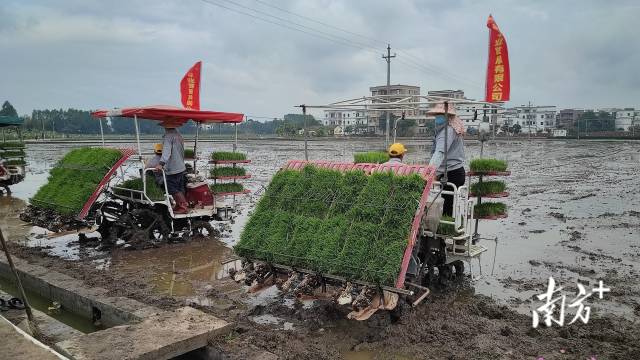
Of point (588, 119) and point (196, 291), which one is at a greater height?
point (588, 119)

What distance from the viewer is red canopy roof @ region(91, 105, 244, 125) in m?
8.40

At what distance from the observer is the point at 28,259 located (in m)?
8.03

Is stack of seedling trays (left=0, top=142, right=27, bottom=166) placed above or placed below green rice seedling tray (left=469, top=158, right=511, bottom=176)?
below

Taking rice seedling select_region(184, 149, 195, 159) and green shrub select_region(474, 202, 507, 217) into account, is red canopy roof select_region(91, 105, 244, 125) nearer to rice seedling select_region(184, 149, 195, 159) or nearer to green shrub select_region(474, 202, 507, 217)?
rice seedling select_region(184, 149, 195, 159)

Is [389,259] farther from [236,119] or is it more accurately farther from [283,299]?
[236,119]

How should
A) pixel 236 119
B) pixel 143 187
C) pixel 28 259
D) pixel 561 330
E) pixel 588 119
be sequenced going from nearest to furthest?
pixel 561 330, pixel 28 259, pixel 143 187, pixel 236 119, pixel 588 119

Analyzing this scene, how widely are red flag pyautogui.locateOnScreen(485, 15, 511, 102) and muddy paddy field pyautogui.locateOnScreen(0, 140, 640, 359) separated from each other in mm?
2962

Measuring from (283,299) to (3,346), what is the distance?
3.17 meters

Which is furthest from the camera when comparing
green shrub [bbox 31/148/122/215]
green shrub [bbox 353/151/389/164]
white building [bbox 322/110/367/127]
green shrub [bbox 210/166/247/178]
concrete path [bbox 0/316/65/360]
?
green shrub [bbox 210/166/247/178]

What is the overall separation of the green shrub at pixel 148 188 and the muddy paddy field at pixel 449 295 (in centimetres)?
101

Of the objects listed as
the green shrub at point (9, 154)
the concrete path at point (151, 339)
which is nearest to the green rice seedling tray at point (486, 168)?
the concrete path at point (151, 339)

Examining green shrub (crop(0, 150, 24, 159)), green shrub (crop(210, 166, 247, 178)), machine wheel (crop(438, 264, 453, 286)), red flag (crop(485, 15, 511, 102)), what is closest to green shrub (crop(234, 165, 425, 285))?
machine wheel (crop(438, 264, 453, 286))

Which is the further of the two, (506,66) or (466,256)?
(506,66)

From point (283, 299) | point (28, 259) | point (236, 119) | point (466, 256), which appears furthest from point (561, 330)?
point (28, 259)
